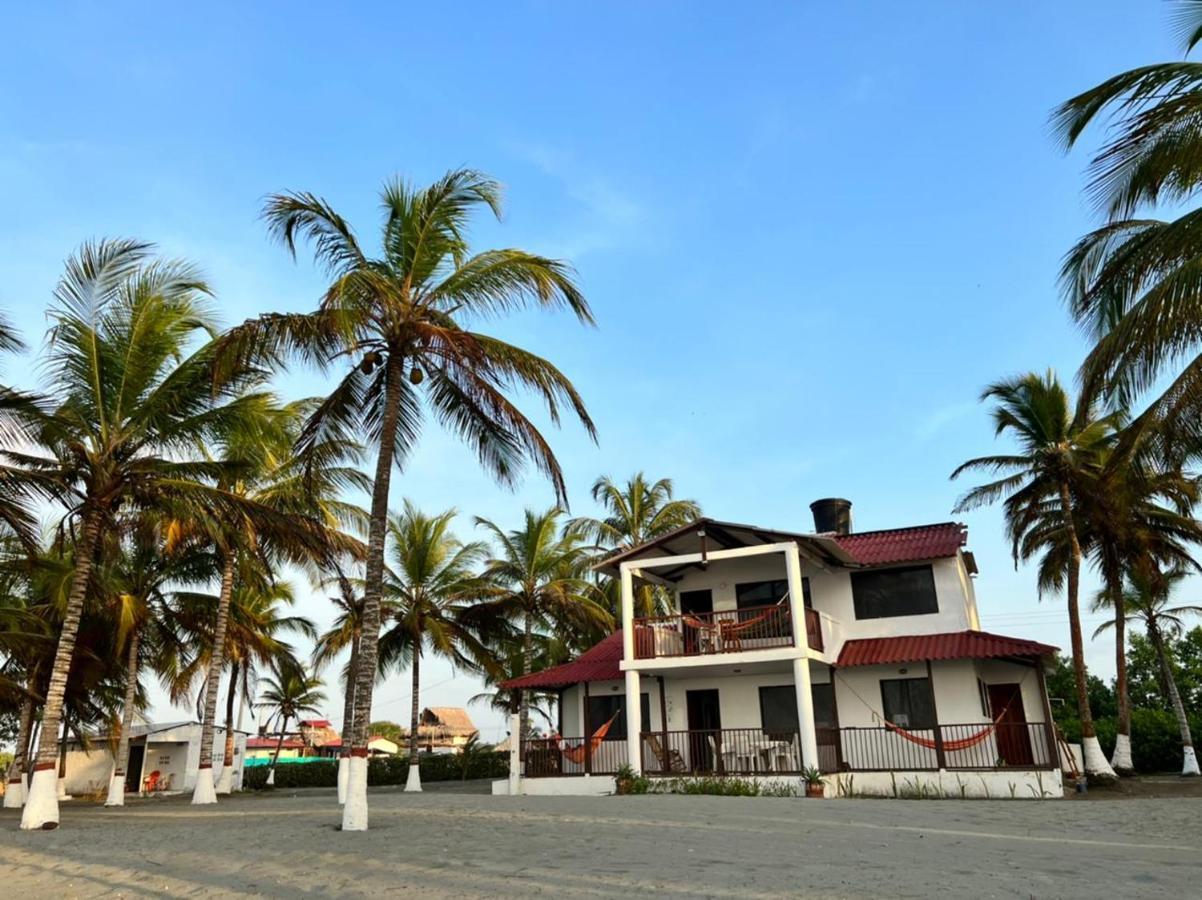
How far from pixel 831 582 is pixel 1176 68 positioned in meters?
13.0

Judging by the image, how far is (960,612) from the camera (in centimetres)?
1844

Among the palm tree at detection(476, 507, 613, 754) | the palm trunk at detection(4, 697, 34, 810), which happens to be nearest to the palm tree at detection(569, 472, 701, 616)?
the palm tree at detection(476, 507, 613, 754)

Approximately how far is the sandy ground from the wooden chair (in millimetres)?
6755

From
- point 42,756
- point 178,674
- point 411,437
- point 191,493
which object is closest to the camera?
point 42,756

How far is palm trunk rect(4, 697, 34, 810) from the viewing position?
18031 mm

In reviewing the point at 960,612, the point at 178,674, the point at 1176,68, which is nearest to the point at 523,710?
the point at 178,674

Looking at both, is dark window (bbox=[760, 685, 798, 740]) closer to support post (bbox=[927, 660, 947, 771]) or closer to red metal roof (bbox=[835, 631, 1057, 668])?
red metal roof (bbox=[835, 631, 1057, 668])

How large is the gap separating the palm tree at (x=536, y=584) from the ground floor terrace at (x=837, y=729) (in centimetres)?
645

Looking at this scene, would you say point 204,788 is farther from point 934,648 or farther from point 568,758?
point 934,648

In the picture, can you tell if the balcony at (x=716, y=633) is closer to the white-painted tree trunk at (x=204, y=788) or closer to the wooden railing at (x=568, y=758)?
the wooden railing at (x=568, y=758)

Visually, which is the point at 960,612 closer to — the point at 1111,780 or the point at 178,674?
the point at 1111,780

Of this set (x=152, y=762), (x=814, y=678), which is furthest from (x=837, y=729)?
(x=152, y=762)

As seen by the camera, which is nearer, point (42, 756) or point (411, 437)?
point (42, 756)

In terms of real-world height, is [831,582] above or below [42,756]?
above
